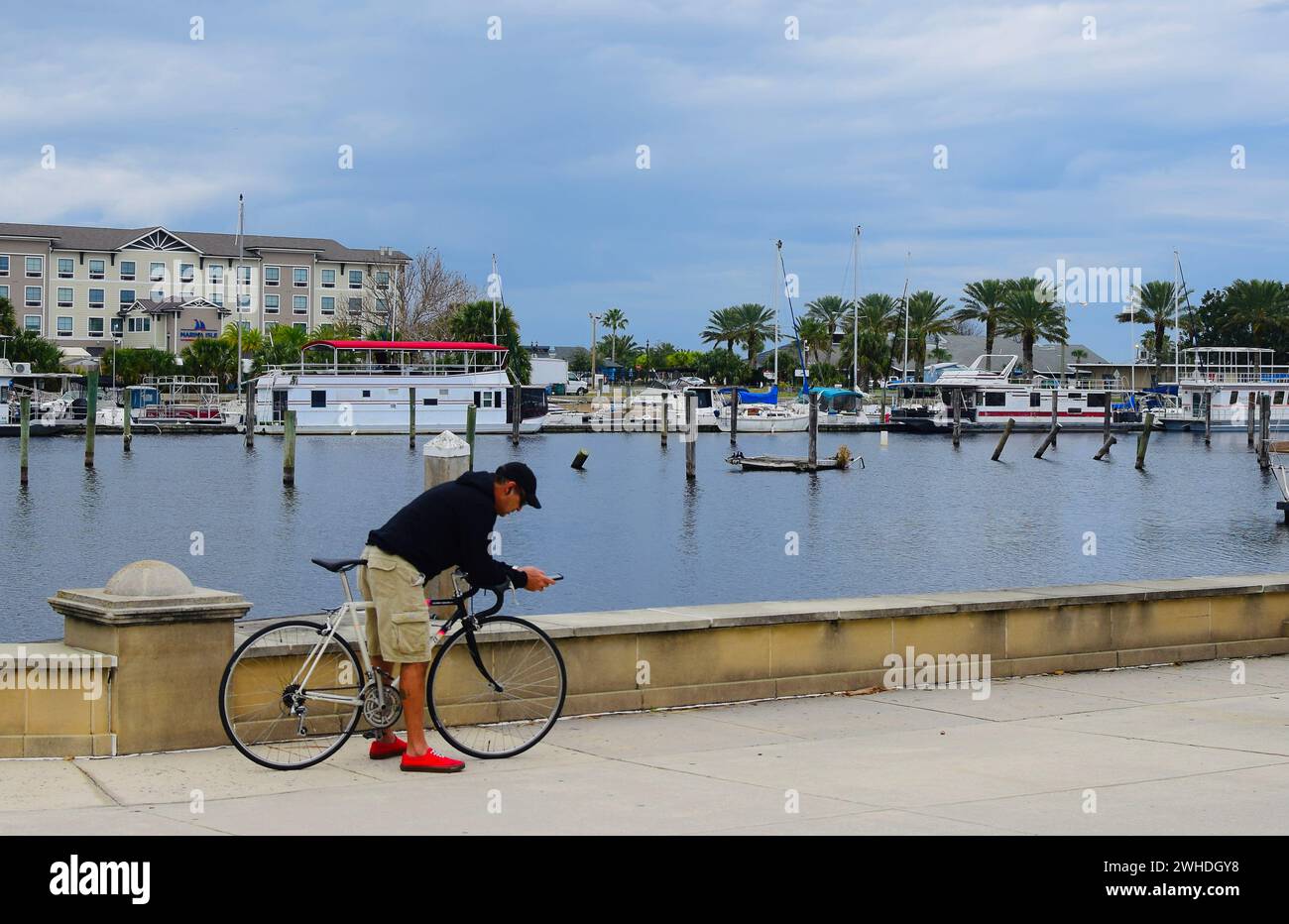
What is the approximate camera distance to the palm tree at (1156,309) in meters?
128

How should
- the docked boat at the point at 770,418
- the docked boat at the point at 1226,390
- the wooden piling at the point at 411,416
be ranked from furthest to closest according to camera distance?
the docked boat at the point at 770,418 → the docked boat at the point at 1226,390 → the wooden piling at the point at 411,416

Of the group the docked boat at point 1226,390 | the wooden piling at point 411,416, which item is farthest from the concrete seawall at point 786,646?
the docked boat at point 1226,390

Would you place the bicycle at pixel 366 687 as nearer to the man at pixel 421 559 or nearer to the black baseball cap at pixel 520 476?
the man at pixel 421 559

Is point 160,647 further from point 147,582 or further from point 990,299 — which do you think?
point 990,299

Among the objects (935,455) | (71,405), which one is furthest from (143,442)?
(935,455)

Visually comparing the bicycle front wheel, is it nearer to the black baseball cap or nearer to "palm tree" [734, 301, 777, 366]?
the black baseball cap

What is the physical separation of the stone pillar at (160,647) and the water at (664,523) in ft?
62.7

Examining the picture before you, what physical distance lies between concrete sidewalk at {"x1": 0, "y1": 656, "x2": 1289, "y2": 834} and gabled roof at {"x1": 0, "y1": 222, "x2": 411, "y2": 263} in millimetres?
126656

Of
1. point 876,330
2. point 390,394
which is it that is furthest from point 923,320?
point 390,394

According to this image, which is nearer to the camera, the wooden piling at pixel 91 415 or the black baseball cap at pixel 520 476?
the black baseball cap at pixel 520 476

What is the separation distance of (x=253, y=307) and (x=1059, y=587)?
125 metres

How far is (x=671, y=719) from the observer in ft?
32.7

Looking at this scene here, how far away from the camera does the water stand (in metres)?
36.2

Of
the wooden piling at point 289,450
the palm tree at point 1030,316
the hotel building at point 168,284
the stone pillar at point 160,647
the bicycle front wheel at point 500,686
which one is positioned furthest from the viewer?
the hotel building at point 168,284
